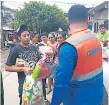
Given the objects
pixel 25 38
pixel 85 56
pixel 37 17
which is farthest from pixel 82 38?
pixel 37 17

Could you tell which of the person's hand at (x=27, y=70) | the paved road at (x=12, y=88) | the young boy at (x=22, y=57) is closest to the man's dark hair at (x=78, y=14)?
the person's hand at (x=27, y=70)

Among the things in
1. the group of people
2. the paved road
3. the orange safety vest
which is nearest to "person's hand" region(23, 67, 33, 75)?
the paved road

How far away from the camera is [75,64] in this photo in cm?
248

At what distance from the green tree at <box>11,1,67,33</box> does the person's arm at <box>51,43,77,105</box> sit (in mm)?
37401

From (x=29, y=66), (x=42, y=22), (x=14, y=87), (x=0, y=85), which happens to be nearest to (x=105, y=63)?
(x=29, y=66)

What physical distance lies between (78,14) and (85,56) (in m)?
0.39

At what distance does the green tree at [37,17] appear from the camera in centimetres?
4053

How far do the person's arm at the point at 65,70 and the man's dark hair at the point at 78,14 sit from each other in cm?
29

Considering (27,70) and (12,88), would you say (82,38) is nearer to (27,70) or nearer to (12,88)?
(27,70)

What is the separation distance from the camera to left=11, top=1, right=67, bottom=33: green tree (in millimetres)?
40531

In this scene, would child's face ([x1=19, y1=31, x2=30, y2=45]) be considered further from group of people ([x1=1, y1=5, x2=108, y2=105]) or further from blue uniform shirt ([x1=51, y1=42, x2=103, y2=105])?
blue uniform shirt ([x1=51, y1=42, x2=103, y2=105])

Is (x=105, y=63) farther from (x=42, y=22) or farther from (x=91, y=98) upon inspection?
(x=42, y=22)

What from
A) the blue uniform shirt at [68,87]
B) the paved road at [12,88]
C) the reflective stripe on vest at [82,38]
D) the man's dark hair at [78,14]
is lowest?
the paved road at [12,88]

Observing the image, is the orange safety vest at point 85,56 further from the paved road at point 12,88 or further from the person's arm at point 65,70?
the paved road at point 12,88
